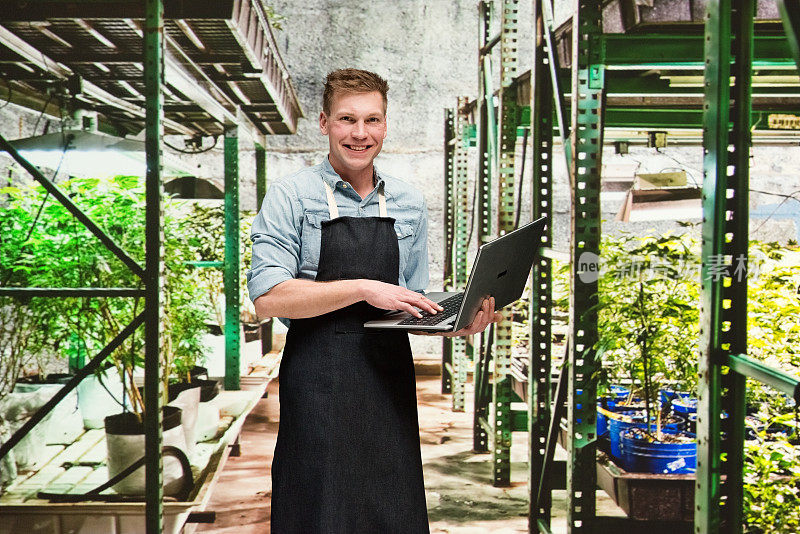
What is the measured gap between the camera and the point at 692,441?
397 cm

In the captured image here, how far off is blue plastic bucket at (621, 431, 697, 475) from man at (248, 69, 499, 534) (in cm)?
223

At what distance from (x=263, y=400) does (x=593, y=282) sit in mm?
5752

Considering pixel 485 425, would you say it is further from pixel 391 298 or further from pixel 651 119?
pixel 391 298

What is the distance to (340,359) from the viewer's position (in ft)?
6.33

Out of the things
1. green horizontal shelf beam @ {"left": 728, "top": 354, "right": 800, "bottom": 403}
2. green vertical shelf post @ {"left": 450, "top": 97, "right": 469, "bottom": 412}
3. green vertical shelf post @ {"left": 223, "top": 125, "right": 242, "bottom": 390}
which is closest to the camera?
green horizontal shelf beam @ {"left": 728, "top": 354, "right": 800, "bottom": 403}

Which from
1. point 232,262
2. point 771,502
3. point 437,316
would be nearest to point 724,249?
point 437,316

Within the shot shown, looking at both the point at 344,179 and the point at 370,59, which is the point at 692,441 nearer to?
the point at 344,179

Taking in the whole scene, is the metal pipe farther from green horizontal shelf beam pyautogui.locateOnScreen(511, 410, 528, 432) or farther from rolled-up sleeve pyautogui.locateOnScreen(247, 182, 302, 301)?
rolled-up sleeve pyautogui.locateOnScreen(247, 182, 302, 301)

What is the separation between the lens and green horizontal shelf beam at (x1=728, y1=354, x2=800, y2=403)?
4.89ft

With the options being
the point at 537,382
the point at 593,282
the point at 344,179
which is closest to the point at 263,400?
the point at 537,382

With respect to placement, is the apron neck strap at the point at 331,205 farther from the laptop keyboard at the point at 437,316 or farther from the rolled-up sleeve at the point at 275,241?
the laptop keyboard at the point at 437,316

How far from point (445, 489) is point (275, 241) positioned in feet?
13.1

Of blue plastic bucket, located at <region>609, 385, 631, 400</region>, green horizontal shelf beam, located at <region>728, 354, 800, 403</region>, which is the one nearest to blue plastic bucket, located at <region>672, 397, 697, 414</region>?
blue plastic bucket, located at <region>609, 385, 631, 400</region>

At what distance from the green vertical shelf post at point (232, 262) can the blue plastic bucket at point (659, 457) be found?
14.0ft
